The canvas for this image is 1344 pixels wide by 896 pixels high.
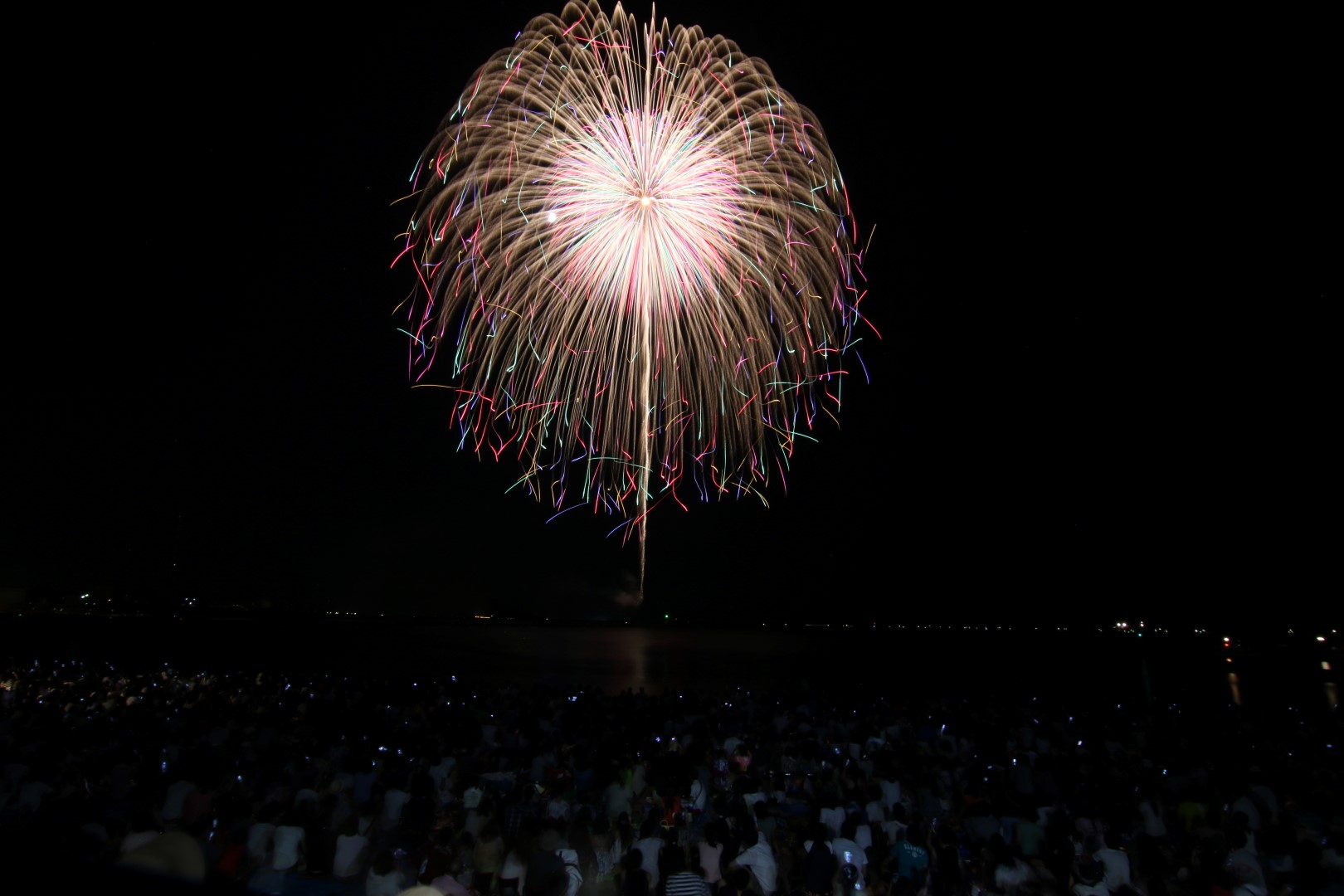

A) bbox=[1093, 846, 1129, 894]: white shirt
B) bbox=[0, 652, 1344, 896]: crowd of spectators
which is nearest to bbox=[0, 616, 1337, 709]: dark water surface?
bbox=[0, 652, 1344, 896]: crowd of spectators

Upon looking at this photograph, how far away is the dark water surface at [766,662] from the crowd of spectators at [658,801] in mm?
9922

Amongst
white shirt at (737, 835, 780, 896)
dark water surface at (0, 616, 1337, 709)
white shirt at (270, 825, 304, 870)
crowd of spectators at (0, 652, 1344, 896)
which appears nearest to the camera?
crowd of spectators at (0, 652, 1344, 896)

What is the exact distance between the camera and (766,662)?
63562 mm

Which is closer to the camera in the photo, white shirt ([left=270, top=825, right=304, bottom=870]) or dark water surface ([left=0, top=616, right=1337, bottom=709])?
white shirt ([left=270, top=825, right=304, bottom=870])

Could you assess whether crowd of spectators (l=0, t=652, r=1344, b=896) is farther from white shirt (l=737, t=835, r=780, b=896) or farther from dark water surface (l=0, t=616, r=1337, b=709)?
dark water surface (l=0, t=616, r=1337, b=709)

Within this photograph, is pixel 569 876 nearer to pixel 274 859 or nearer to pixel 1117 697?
pixel 274 859

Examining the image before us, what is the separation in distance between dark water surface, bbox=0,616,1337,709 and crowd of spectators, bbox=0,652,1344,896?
9922mm

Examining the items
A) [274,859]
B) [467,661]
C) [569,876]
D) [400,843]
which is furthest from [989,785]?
[467,661]

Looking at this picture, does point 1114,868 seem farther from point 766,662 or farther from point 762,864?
point 766,662

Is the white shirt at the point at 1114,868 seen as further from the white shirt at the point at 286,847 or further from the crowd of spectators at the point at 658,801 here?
the white shirt at the point at 286,847

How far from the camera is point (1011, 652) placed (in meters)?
86.4

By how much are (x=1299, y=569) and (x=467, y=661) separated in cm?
7466

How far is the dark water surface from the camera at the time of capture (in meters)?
42.6

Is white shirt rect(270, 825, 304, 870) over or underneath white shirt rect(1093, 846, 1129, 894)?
underneath
